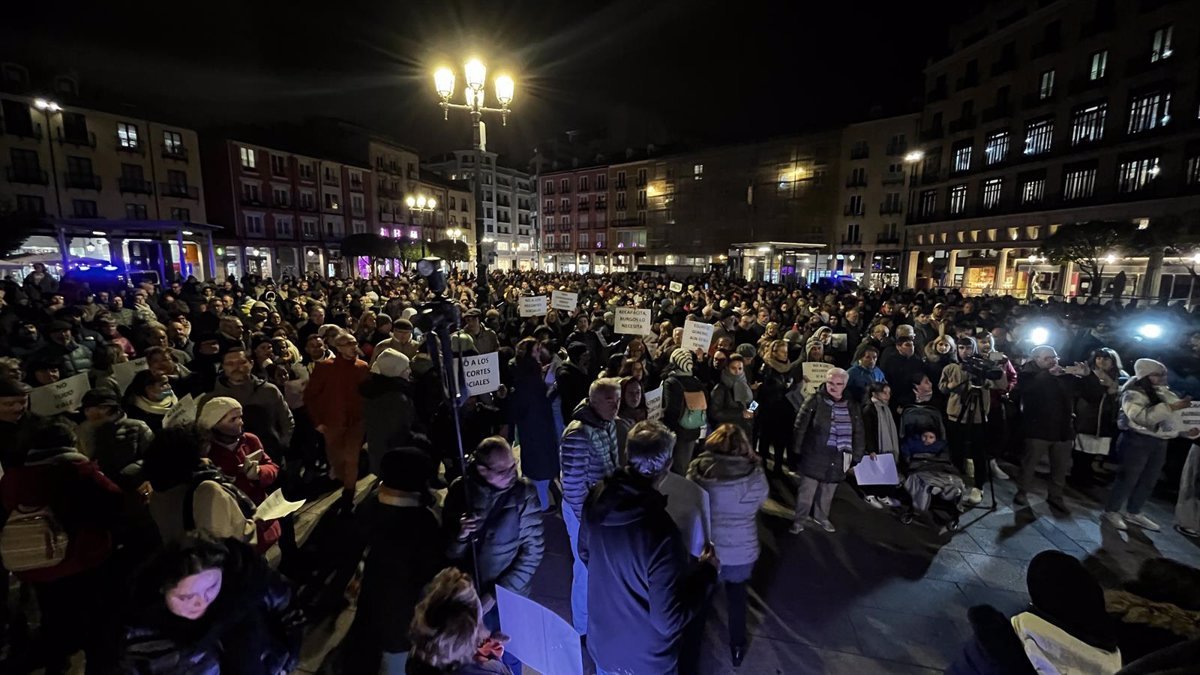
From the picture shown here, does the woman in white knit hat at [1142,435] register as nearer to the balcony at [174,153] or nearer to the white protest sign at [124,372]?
the white protest sign at [124,372]

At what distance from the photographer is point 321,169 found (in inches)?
1877

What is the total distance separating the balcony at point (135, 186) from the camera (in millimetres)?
34938

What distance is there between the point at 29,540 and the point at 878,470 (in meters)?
6.73

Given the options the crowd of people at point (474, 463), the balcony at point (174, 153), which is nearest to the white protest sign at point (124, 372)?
the crowd of people at point (474, 463)

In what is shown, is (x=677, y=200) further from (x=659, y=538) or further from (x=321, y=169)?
(x=659, y=538)

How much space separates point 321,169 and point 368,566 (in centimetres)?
5413

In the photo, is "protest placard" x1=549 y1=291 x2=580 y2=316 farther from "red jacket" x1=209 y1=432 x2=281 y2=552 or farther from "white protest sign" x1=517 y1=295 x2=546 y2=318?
"red jacket" x1=209 y1=432 x2=281 y2=552

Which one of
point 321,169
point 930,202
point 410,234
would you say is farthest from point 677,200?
point 321,169

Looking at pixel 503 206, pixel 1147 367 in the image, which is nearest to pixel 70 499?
pixel 1147 367

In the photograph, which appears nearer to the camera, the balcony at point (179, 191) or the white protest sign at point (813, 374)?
the white protest sign at point (813, 374)

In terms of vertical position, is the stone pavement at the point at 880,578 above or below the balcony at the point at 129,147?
below

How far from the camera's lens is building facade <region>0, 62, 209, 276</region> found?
29.3 metres

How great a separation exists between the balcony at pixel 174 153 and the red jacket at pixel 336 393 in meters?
44.6

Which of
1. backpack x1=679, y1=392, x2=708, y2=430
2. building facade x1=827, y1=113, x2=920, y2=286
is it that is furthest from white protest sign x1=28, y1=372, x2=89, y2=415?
building facade x1=827, y1=113, x2=920, y2=286
